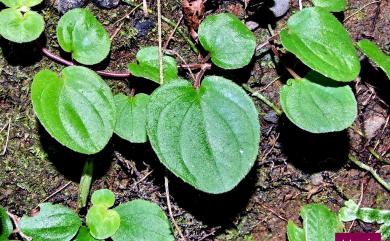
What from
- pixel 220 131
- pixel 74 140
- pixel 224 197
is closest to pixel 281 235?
pixel 224 197

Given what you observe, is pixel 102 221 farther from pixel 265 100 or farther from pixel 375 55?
pixel 375 55

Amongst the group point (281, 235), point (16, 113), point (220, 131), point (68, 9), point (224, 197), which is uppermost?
point (68, 9)

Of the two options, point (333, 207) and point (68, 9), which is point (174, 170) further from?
point (333, 207)

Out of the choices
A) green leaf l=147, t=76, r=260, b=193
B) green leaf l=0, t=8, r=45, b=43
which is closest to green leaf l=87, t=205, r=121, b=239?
green leaf l=147, t=76, r=260, b=193

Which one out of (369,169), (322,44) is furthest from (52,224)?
(369,169)

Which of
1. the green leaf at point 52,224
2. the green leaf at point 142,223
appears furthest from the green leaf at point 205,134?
the green leaf at point 52,224

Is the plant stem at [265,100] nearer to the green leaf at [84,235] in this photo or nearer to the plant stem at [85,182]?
the plant stem at [85,182]
